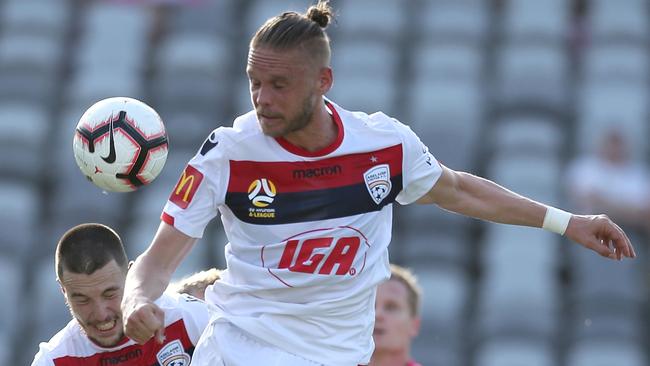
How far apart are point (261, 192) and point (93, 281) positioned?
124 cm

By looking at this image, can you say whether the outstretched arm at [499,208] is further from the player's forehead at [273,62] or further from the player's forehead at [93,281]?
the player's forehead at [93,281]

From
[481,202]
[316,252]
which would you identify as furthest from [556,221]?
[316,252]

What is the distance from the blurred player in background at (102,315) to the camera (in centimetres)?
706

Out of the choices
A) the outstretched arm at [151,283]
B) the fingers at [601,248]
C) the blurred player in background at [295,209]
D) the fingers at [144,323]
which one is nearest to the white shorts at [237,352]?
the blurred player in background at [295,209]

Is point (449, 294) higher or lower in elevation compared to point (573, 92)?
lower

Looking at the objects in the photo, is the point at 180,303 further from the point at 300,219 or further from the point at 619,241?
the point at 619,241

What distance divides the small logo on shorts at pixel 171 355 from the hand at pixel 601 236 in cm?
187

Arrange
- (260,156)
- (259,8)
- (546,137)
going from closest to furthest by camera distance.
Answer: (260,156)
(546,137)
(259,8)

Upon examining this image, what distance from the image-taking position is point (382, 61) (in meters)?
13.9

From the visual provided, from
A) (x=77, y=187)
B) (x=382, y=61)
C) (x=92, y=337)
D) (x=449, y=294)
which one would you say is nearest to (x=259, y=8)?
(x=382, y=61)

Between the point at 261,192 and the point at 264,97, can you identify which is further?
the point at 261,192

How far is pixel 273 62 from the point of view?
607 centimetres

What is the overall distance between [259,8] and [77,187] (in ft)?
8.31

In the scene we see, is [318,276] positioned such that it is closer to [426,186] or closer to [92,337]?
[426,186]
